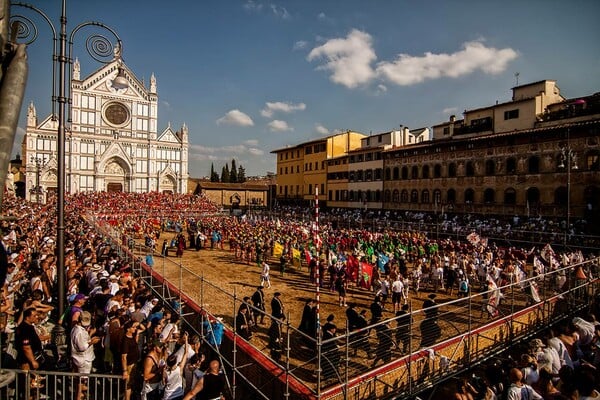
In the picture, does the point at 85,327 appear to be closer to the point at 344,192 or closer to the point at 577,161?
the point at 577,161

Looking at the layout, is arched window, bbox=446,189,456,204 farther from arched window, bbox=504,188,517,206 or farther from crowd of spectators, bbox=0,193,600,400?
crowd of spectators, bbox=0,193,600,400

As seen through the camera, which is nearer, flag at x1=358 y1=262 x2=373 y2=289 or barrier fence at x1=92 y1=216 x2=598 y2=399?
barrier fence at x1=92 y1=216 x2=598 y2=399

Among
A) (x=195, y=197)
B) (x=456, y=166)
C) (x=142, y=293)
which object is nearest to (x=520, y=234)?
(x=456, y=166)

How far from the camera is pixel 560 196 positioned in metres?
32.0

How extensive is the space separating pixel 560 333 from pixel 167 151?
69.6m

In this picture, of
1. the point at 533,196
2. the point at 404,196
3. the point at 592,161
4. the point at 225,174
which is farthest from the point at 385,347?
the point at 225,174

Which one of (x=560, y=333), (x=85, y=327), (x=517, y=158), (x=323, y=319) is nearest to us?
(x=85, y=327)

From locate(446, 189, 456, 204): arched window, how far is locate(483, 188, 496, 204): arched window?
3.81 m

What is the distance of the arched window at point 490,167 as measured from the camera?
37.3 meters

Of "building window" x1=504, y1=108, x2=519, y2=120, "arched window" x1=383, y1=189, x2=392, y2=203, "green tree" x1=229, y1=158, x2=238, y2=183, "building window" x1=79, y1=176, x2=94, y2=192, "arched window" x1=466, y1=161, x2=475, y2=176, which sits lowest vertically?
"arched window" x1=383, y1=189, x2=392, y2=203

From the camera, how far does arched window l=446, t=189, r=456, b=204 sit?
1635 inches

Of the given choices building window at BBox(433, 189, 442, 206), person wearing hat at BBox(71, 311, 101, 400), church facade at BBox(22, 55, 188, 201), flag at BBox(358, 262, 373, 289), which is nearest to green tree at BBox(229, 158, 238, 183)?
church facade at BBox(22, 55, 188, 201)

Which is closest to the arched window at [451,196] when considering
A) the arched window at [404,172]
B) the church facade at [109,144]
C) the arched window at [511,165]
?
the arched window at [511,165]

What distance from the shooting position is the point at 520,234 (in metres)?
28.4
